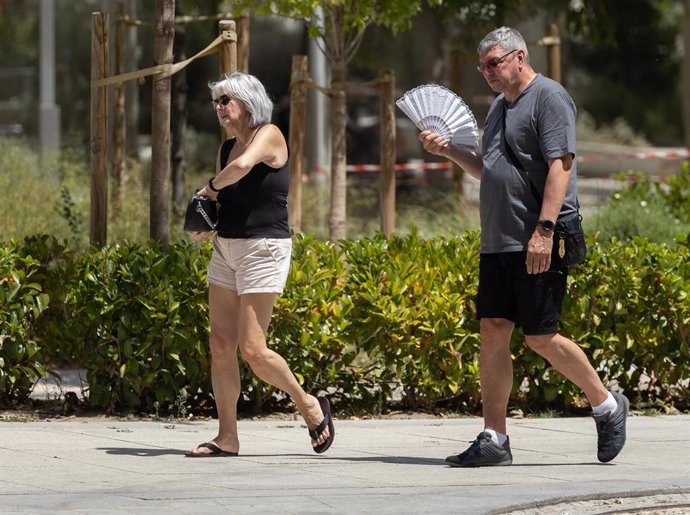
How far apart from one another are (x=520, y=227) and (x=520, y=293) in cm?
30

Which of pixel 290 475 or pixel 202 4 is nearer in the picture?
pixel 290 475

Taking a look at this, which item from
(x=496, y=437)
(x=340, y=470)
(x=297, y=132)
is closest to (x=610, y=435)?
(x=496, y=437)

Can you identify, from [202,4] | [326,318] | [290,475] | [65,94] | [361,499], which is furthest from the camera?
[65,94]

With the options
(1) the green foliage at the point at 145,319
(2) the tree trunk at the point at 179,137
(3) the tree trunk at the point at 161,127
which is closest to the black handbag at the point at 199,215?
(1) the green foliage at the point at 145,319

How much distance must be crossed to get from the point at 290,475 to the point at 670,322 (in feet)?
9.63

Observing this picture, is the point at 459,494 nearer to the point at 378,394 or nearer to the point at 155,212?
the point at 378,394

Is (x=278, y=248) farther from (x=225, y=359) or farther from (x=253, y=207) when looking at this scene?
(x=225, y=359)

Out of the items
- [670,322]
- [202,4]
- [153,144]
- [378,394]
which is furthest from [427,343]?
[202,4]

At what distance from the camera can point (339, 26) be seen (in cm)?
1118

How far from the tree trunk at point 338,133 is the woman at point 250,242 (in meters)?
3.97

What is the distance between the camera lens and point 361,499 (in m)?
5.77

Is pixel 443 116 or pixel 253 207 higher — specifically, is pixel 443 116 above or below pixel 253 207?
above

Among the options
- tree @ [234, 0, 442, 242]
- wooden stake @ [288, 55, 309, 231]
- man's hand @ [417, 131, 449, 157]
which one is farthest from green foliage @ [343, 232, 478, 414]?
wooden stake @ [288, 55, 309, 231]

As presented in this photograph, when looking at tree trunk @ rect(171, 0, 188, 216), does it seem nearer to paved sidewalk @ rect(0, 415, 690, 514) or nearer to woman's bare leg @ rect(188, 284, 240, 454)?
paved sidewalk @ rect(0, 415, 690, 514)
